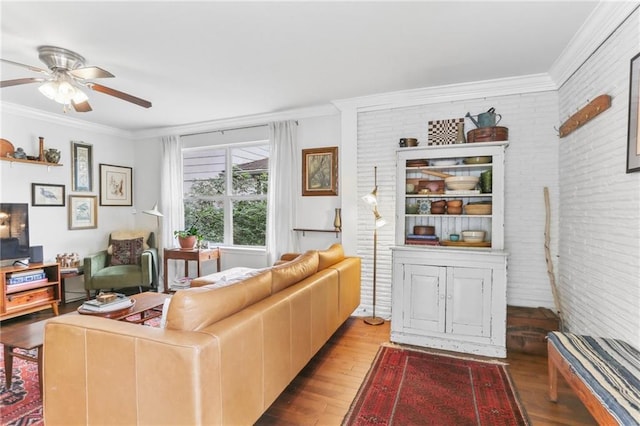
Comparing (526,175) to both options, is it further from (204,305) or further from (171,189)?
(171,189)

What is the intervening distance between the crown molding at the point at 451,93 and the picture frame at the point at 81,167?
12.2 ft

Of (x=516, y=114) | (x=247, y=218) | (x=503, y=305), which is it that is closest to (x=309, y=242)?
(x=247, y=218)

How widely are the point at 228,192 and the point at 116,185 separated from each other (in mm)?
1890

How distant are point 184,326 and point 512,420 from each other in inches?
77.1

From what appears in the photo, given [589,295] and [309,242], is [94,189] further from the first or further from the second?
[589,295]

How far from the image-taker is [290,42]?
2445 millimetres

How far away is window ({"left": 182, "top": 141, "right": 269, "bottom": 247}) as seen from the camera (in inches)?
184

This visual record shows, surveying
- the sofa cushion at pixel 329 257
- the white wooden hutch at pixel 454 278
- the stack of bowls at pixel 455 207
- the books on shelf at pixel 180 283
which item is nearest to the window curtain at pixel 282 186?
the sofa cushion at pixel 329 257

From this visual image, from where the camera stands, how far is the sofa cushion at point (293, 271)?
2.13m

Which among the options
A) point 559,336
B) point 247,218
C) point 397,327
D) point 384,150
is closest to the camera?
point 559,336

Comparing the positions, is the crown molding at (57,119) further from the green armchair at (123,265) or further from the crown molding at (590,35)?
the crown molding at (590,35)

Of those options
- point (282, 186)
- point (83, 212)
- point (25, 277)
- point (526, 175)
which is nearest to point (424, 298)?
point (526, 175)

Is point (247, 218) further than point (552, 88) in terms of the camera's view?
Yes

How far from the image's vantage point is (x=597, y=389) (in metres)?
1.47
